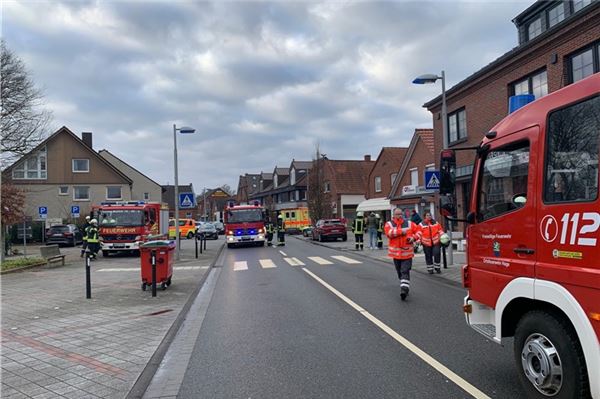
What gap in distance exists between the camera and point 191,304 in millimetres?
9812

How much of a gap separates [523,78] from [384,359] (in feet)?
54.7

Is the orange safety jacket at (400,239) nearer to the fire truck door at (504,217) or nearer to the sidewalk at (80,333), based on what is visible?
the fire truck door at (504,217)

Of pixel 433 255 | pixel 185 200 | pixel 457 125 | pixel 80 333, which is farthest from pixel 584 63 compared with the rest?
pixel 80 333

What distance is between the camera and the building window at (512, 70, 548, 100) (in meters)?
17.5

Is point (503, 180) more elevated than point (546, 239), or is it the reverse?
point (503, 180)

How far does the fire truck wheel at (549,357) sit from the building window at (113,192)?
49688mm

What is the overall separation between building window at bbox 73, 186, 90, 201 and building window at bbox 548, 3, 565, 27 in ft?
A: 143

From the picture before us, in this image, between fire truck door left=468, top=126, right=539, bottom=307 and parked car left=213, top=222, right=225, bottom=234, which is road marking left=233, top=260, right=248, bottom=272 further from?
parked car left=213, top=222, right=225, bottom=234

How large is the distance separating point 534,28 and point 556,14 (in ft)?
4.79

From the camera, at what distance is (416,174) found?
3322cm

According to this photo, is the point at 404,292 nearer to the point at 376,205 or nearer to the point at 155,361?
the point at 155,361

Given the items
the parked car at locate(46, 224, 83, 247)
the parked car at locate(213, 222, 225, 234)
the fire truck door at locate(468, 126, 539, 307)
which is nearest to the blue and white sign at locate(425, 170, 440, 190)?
the fire truck door at locate(468, 126, 539, 307)

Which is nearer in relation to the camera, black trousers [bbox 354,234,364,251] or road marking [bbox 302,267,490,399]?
road marking [bbox 302,267,490,399]

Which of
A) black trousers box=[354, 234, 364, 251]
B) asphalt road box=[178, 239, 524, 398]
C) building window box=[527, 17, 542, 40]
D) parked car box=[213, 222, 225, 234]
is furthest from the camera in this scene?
parked car box=[213, 222, 225, 234]
